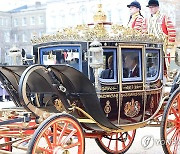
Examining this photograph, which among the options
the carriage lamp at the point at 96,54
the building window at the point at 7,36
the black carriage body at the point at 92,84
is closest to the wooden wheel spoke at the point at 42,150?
the black carriage body at the point at 92,84

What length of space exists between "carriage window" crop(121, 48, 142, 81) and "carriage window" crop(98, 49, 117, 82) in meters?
0.10

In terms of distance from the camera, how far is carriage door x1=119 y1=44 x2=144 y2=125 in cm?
410

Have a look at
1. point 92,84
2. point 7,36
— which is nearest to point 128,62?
point 92,84

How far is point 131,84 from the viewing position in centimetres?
415

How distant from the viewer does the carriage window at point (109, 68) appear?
13.1 feet

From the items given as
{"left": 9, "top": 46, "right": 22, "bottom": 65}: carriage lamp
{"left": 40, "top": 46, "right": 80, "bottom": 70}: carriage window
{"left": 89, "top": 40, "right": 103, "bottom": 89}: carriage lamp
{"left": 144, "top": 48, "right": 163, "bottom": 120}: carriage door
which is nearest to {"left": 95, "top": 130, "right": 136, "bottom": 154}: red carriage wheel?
{"left": 144, "top": 48, "right": 163, "bottom": 120}: carriage door

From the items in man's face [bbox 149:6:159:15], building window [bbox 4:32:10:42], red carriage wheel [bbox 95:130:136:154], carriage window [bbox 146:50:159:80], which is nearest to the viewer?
carriage window [bbox 146:50:159:80]

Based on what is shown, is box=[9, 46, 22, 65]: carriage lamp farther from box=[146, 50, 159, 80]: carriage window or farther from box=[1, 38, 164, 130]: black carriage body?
box=[146, 50, 159, 80]: carriage window

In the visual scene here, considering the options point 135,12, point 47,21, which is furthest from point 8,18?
point 135,12

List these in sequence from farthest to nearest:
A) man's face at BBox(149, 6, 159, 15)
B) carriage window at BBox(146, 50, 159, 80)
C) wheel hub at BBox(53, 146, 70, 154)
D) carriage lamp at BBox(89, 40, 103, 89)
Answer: man's face at BBox(149, 6, 159, 15) → carriage window at BBox(146, 50, 159, 80) → carriage lamp at BBox(89, 40, 103, 89) → wheel hub at BBox(53, 146, 70, 154)

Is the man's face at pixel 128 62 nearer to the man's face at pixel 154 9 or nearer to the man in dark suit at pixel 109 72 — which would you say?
the man in dark suit at pixel 109 72

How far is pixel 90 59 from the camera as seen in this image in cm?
379

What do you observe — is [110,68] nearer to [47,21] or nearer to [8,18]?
[8,18]

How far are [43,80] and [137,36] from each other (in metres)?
0.94
